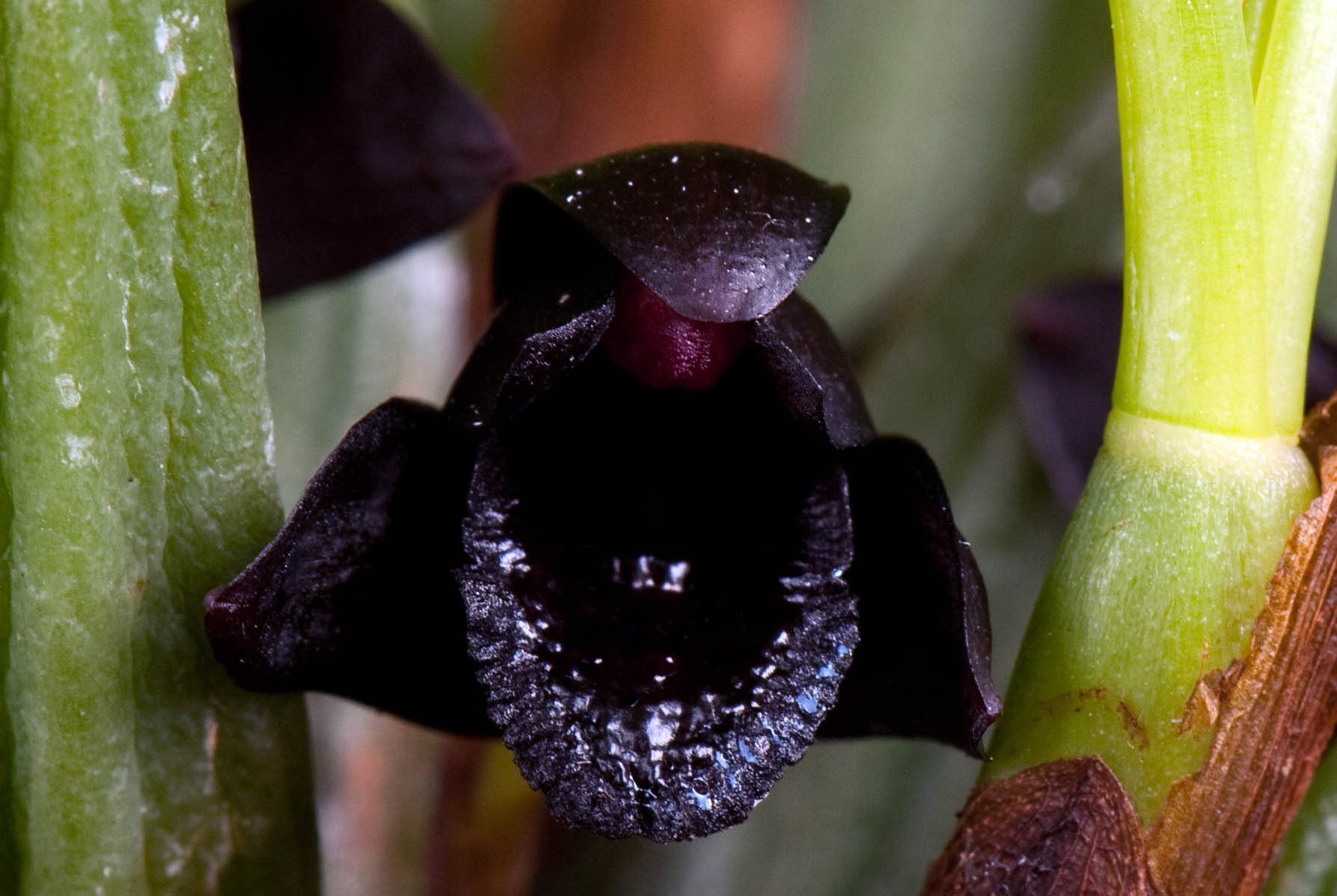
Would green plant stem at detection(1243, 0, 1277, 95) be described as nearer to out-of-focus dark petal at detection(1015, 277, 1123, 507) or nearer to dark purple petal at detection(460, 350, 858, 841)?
dark purple petal at detection(460, 350, 858, 841)

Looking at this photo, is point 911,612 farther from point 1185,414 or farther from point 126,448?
point 126,448

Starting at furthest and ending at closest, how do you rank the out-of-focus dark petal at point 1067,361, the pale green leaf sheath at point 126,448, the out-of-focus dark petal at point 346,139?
the out-of-focus dark petal at point 1067,361, the out-of-focus dark petal at point 346,139, the pale green leaf sheath at point 126,448

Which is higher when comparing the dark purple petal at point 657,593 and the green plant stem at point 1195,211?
the green plant stem at point 1195,211

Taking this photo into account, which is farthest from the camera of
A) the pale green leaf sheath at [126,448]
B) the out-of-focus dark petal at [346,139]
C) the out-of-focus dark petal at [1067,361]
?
the out-of-focus dark petal at [1067,361]

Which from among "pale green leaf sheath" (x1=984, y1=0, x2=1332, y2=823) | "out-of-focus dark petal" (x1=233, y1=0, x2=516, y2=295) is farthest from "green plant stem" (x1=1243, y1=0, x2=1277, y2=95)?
"out-of-focus dark petal" (x1=233, y1=0, x2=516, y2=295)

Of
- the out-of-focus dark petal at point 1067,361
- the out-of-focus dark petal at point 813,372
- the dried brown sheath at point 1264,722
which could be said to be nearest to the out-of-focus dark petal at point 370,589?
the out-of-focus dark petal at point 813,372

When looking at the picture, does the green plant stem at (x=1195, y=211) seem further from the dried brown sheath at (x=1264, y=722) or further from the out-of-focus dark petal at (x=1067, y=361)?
the out-of-focus dark petal at (x=1067, y=361)

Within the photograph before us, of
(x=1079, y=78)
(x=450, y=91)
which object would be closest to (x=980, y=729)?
(x=450, y=91)
